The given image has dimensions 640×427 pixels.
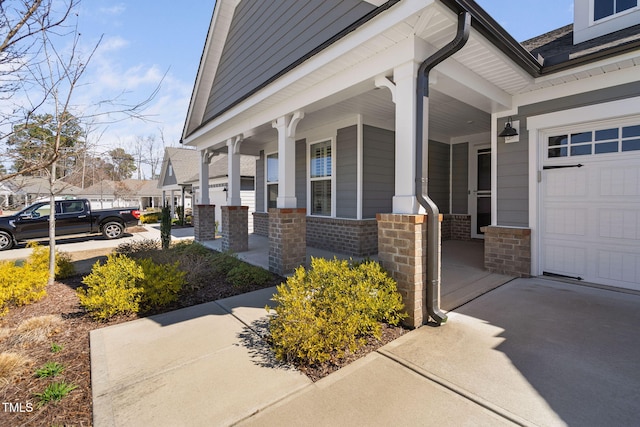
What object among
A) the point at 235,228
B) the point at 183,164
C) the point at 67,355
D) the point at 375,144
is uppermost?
the point at 183,164

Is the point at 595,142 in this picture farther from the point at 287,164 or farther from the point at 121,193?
the point at 121,193

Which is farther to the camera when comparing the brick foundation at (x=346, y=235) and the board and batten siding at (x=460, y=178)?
the board and batten siding at (x=460, y=178)

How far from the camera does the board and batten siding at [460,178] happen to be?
823 centimetres

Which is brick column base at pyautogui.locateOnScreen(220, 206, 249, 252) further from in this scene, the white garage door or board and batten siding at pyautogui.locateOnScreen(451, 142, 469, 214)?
the white garage door

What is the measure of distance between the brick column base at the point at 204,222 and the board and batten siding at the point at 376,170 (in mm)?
5018

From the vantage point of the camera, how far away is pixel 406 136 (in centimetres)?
322

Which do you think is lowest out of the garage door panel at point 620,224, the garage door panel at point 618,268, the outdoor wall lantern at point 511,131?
the garage door panel at point 618,268

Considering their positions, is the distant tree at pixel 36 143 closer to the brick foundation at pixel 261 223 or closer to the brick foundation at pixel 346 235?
the brick foundation at pixel 346 235

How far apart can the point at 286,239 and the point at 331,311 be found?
8.61ft

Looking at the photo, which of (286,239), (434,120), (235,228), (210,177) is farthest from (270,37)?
(210,177)

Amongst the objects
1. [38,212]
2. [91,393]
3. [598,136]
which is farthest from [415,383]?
[38,212]

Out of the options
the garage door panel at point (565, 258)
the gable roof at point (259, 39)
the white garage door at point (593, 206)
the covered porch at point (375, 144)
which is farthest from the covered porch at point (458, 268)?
the gable roof at point (259, 39)

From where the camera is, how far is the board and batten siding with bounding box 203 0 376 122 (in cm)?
427

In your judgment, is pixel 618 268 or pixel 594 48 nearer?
pixel 594 48
